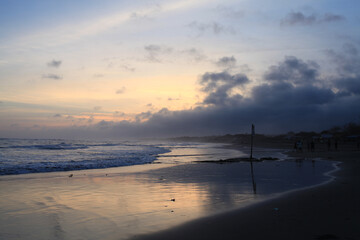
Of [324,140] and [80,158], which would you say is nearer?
[80,158]

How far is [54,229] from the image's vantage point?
6.85 meters

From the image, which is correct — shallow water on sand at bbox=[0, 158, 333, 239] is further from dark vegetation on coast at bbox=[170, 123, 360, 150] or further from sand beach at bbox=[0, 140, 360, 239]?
dark vegetation on coast at bbox=[170, 123, 360, 150]

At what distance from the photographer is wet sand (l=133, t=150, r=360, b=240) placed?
6.18m

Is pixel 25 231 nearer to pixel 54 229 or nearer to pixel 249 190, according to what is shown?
pixel 54 229

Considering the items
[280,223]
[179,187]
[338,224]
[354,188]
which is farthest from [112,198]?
[354,188]

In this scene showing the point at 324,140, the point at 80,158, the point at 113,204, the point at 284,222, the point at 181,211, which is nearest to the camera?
the point at 284,222

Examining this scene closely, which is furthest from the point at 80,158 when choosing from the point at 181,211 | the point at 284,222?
the point at 284,222

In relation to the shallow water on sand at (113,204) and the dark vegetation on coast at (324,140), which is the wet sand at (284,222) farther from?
the dark vegetation on coast at (324,140)

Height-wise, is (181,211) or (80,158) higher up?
(181,211)

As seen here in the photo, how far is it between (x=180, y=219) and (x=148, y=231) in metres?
1.23

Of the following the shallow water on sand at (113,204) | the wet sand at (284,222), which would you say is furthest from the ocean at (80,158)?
the wet sand at (284,222)

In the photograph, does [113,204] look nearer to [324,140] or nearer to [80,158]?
[80,158]

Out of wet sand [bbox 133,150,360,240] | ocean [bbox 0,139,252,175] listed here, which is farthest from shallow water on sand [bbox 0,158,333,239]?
ocean [bbox 0,139,252,175]

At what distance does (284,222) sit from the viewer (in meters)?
7.08
